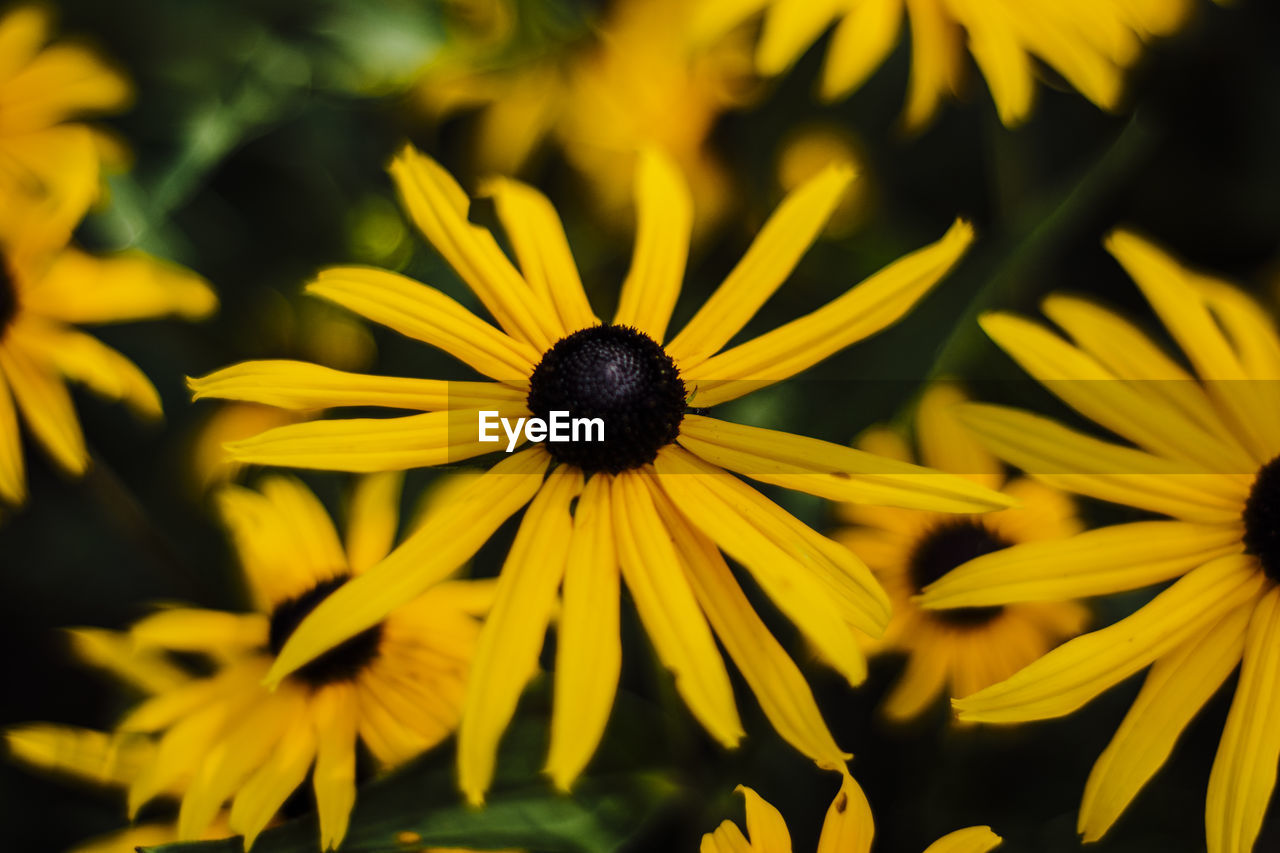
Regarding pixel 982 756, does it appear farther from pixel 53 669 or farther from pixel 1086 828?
pixel 53 669

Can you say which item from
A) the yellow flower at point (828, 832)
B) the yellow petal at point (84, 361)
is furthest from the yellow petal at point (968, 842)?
the yellow petal at point (84, 361)

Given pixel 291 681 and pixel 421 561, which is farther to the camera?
pixel 291 681

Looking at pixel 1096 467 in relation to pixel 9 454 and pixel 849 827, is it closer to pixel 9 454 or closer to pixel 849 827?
pixel 849 827

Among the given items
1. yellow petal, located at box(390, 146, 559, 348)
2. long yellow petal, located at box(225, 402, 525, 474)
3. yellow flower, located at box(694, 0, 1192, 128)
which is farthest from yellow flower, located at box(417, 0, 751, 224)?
long yellow petal, located at box(225, 402, 525, 474)

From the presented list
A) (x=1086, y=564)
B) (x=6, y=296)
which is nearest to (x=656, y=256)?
(x=1086, y=564)

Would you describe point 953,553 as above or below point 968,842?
above

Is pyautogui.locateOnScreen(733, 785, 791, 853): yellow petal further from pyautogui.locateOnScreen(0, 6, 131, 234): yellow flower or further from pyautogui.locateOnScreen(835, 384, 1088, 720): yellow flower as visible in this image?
pyautogui.locateOnScreen(0, 6, 131, 234): yellow flower
